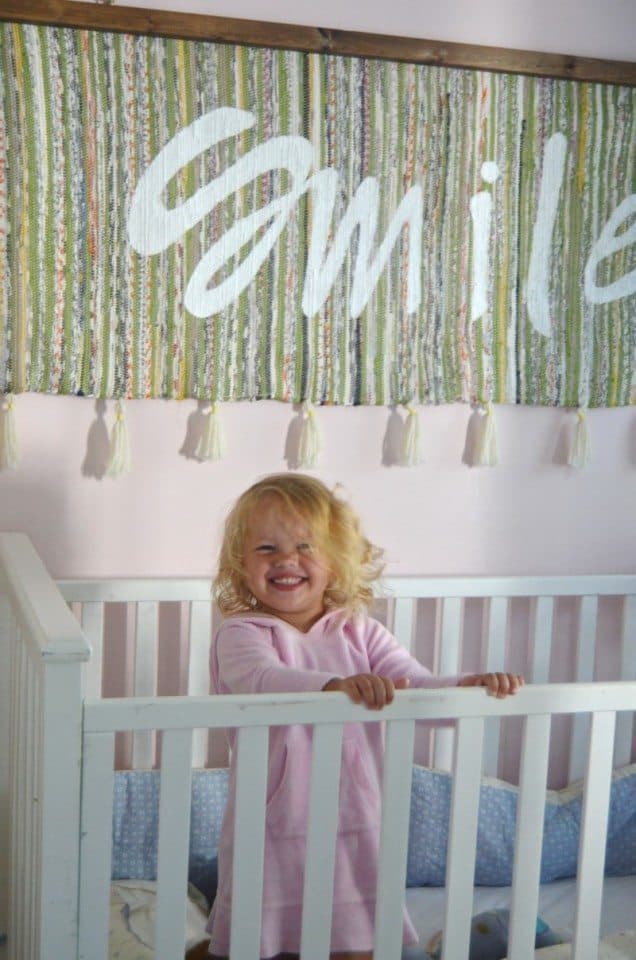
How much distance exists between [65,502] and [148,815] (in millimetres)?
540

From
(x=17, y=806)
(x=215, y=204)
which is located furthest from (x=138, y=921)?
(x=215, y=204)

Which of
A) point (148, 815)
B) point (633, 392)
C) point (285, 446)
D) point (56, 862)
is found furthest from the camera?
point (633, 392)

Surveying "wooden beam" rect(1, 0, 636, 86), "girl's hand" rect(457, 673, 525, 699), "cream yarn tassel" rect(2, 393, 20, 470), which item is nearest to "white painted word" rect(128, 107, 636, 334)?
"wooden beam" rect(1, 0, 636, 86)

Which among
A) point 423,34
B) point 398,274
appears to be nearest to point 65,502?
point 398,274

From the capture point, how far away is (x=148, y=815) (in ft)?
6.89

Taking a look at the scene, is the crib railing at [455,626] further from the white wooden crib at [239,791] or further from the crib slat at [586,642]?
the white wooden crib at [239,791]

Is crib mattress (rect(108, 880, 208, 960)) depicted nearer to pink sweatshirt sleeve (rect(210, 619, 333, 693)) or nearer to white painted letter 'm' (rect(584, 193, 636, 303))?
pink sweatshirt sleeve (rect(210, 619, 333, 693))

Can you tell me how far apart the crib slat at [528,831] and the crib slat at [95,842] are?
0.49 m

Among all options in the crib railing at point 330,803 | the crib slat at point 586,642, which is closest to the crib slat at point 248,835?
the crib railing at point 330,803

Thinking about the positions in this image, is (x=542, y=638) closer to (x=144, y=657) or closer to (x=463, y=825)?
(x=144, y=657)

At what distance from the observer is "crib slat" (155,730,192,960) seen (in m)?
1.36

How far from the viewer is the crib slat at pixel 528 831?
4.90ft

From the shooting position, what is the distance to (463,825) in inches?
57.9

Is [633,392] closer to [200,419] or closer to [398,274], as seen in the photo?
[398,274]
